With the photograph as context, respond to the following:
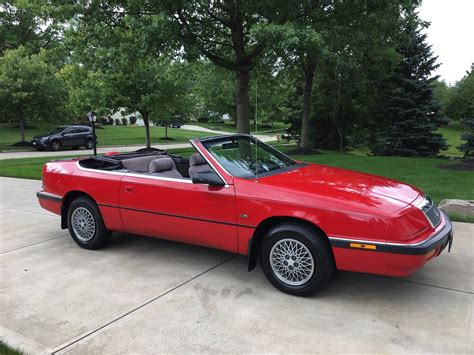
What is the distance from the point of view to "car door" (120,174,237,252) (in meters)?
4.27

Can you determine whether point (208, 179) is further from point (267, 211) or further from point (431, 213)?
point (431, 213)

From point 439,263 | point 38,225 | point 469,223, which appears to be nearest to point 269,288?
point 439,263

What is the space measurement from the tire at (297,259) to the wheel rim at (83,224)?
2.46m

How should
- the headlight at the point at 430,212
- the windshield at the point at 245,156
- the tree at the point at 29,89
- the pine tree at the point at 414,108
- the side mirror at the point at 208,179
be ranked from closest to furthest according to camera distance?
the headlight at the point at 430,212 < the side mirror at the point at 208,179 < the windshield at the point at 245,156 < the pine tree at the point at 414,108 < the tree at the point at 29,89

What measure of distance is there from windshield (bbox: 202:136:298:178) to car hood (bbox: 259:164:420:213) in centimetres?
24

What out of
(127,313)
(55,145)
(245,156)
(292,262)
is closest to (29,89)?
(55,145)

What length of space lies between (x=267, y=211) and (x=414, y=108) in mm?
18081

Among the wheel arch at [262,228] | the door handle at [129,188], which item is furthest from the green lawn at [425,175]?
the door handle at [129,188]

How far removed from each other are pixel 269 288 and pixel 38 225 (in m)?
4.34

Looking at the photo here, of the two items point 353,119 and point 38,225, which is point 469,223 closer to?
point 38,225

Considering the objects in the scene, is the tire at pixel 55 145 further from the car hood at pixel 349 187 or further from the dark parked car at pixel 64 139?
the car hood at pixel 349 187

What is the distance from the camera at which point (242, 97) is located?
1049 centimetres

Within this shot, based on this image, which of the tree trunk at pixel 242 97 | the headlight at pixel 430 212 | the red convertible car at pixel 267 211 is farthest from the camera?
the tree trunk at pixel 242 97

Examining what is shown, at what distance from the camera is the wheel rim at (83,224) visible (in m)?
5.41
